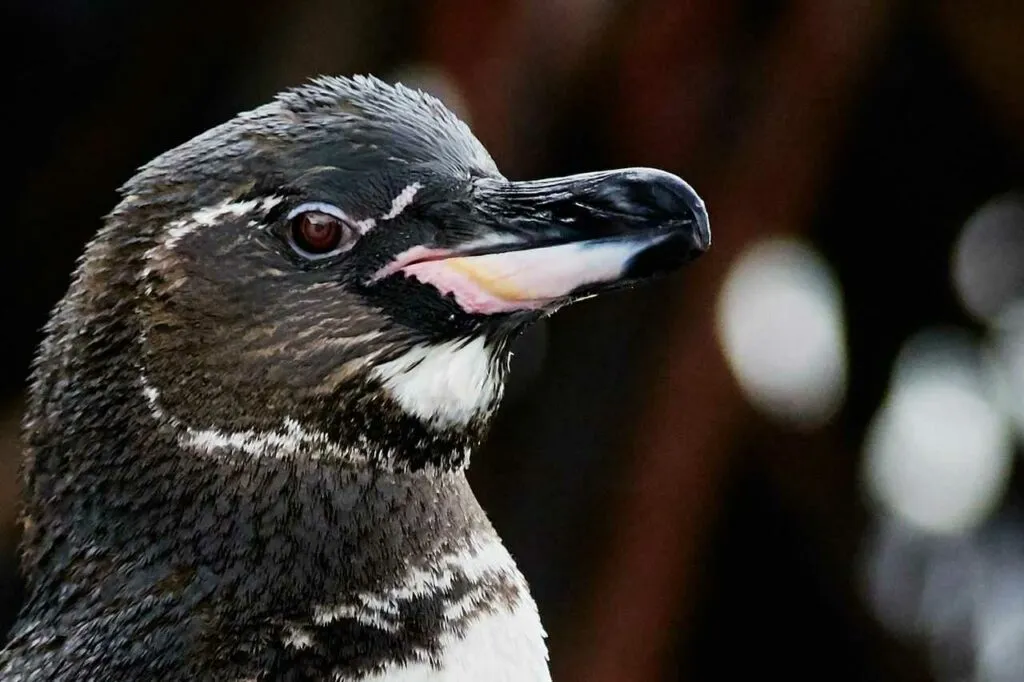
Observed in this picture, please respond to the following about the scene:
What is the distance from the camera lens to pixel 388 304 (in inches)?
42.6

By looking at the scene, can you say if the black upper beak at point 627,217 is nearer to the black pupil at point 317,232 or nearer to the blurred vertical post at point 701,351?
the black pupil at point 317,232

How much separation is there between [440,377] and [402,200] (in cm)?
14

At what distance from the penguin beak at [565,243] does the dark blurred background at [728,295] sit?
131 cm

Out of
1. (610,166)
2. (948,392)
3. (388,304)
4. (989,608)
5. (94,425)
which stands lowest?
(989,608)

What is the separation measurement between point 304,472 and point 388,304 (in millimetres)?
146

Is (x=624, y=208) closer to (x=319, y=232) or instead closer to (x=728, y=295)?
(x=319, y=232)

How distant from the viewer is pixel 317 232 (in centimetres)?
107

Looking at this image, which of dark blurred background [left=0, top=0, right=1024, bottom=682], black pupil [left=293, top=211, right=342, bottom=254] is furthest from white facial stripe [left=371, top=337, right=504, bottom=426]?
dark blurred background [left=0, top=0, right=1024, bottom=682]

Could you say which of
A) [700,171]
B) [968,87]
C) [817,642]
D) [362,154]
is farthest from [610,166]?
[362,154]

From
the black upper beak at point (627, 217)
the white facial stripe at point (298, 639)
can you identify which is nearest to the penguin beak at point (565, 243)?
→ the black upper beak at point (627, 217)

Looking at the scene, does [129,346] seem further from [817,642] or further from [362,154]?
[817,642]

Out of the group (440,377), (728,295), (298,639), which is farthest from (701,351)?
(298,639)

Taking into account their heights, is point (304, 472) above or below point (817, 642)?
above

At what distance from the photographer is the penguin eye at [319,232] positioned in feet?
Result: 3.50
